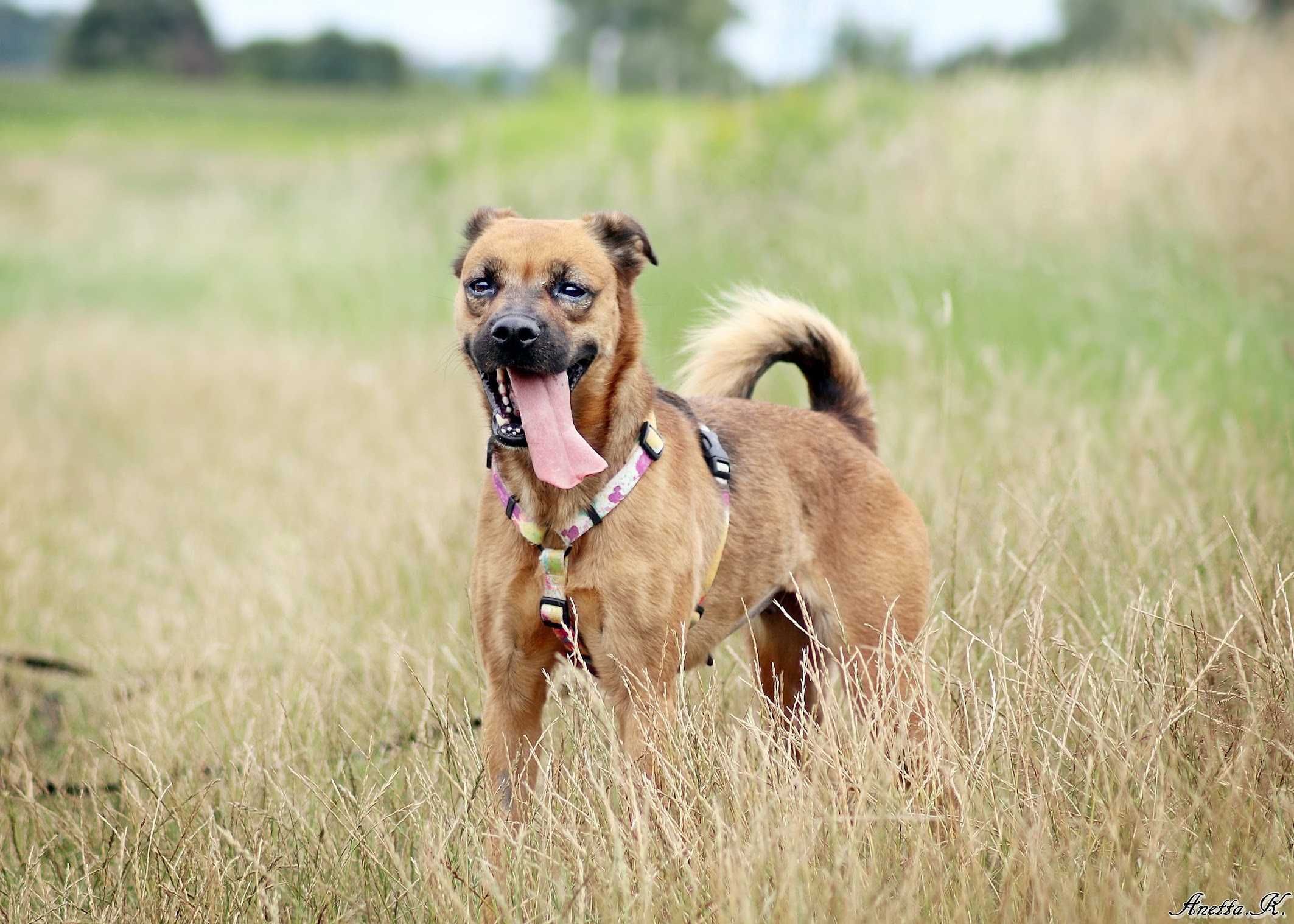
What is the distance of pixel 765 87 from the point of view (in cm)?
1795

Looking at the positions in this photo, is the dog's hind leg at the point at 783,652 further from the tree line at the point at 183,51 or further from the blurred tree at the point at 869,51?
the tree line at the point at 183,51

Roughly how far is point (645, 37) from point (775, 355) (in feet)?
164

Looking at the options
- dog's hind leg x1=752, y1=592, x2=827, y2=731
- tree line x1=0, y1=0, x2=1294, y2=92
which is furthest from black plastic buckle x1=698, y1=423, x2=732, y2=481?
tree line x1=0, y1=0, x2=1294, y2=92

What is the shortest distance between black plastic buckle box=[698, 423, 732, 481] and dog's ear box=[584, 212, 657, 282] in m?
0.51

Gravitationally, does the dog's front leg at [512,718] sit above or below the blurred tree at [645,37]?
below

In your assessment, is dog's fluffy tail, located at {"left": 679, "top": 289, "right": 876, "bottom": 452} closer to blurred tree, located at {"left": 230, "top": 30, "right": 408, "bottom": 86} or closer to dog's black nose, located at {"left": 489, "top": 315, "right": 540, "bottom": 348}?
dog's black nose, located at {"left": 489, "top": 315, "right": 540, "bottom": 348}

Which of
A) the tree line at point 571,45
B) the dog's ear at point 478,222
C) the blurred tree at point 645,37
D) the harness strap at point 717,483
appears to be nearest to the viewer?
the harness strap at point 717,483

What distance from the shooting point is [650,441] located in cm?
336

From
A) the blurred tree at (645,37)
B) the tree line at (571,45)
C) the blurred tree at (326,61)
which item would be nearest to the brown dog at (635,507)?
the tree line at (571,45)

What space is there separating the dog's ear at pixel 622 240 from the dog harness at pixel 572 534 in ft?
1.60

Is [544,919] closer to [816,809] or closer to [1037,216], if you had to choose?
A: [816,809]

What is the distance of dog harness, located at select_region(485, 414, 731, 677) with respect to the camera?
10.4ft

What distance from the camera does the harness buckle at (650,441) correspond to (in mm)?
3357

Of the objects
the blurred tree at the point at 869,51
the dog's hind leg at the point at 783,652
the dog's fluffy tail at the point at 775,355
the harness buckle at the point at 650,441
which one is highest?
the blurred tree at the point at 869,51
